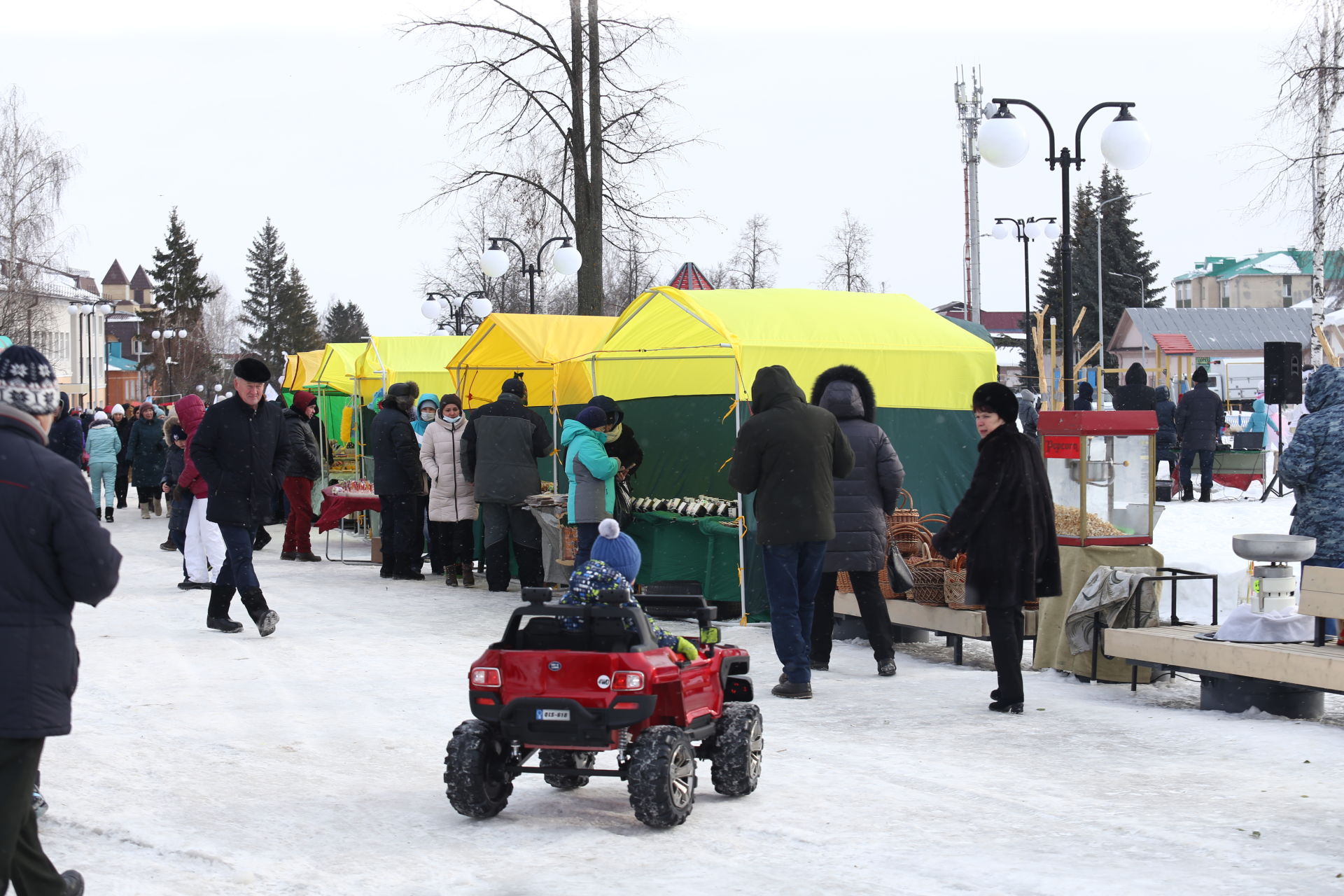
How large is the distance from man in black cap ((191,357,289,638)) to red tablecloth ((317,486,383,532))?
18.1 ft

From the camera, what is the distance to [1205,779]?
6219 millimetres

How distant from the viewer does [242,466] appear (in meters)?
10.2

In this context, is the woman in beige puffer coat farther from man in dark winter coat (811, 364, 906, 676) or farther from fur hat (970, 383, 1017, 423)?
fur hat (970, 383, 1017, 423)

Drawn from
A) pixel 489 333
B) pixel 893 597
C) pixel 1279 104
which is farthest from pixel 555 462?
pixel 1279 104

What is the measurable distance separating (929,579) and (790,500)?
7.18 feet

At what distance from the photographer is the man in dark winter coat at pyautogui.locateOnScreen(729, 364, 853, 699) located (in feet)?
26.8

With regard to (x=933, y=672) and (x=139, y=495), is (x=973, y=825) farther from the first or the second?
(x=139, y=495)

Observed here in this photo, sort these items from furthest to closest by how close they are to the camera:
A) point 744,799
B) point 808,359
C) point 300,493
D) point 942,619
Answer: point 300,493
point 808,359
point 942,619
point 744,799

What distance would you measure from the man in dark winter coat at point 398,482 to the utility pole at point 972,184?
24041 mm

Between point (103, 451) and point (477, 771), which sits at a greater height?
point (103, 451)

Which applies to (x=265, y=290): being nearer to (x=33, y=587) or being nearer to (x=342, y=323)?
(x=342, y=323)

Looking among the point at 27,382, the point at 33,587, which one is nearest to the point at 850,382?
the point at 27,382

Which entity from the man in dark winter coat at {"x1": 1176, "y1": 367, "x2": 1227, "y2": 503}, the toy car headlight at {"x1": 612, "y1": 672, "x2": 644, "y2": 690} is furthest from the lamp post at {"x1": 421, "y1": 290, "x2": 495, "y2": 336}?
the toy car headlight at {"x1": 612, "y1": 672, "x2": 644, "y2": 690}

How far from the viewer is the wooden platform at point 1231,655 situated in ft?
23.5
